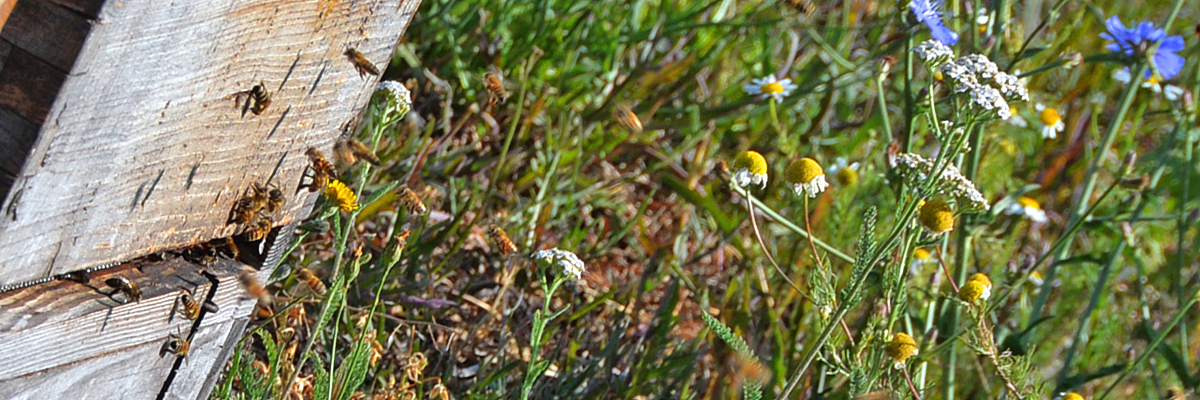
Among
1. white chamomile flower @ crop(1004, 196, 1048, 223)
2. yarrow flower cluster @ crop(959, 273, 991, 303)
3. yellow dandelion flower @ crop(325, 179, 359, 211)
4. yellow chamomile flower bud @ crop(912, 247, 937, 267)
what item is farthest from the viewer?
white chamomile flower @ crop(1004, 196, 1048, 223)

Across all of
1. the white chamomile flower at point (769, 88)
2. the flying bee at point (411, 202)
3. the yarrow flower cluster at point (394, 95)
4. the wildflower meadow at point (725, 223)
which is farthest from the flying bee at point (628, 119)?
the yarrow flower cluster at point (394, 95)

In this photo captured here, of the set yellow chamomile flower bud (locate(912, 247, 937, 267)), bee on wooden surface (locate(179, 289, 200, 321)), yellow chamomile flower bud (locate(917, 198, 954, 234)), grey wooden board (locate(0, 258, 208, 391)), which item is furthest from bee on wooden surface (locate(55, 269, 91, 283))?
yellow chamomile flower bud (locate(912, 247, 937, 267))

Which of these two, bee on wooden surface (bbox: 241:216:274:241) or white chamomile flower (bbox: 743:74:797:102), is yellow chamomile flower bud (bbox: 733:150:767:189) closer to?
bee on wooden surface (bbox: 241:216:274:241)

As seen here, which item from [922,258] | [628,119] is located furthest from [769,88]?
[922,258]

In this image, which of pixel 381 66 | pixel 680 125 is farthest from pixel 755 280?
pixel 381 66

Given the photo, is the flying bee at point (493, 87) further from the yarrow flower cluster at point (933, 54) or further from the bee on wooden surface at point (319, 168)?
the yarrow flower cluster at point (933, 54)
